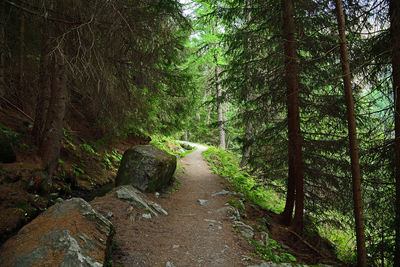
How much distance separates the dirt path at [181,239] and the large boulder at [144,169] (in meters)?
0.61

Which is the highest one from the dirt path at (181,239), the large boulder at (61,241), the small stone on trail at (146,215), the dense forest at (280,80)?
the dense forest at (280,80)

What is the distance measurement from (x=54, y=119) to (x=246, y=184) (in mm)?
8632

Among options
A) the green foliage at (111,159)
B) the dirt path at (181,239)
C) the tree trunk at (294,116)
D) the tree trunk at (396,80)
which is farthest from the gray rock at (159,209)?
the tree trunk at (396,80)

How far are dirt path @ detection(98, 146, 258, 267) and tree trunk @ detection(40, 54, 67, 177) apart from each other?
9.42ft

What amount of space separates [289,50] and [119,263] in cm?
707

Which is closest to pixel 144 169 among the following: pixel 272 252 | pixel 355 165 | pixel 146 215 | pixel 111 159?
pixel 146 215

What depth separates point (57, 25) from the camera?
4.97m

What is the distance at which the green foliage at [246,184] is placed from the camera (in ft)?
28.8

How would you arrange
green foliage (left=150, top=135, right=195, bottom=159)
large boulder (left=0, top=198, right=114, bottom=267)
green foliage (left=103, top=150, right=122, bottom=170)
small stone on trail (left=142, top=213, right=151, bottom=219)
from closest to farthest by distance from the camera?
large boulder (left=0, top=198, right=114, bottom=267), small stone on trail (left=142, top=213, right=151, bottom=219), green foliage (left=103, top=150, right=122, bottom=170), green foliage (left=150, top=135, right=195, bottom=159)

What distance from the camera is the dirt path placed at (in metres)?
3.89

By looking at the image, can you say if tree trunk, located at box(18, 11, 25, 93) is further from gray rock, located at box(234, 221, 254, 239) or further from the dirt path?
gray rock, located at box(234, 221, 254, 239)

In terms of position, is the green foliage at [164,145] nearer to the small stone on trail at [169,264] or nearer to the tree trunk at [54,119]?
the tree trunk at [54,119]

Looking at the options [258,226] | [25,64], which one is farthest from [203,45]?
[258,226]

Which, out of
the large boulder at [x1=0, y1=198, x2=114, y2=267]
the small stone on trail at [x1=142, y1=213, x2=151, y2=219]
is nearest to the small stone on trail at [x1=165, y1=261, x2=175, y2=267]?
the large boulder at [x1=0, y1=198, x2=114, y2=267]
